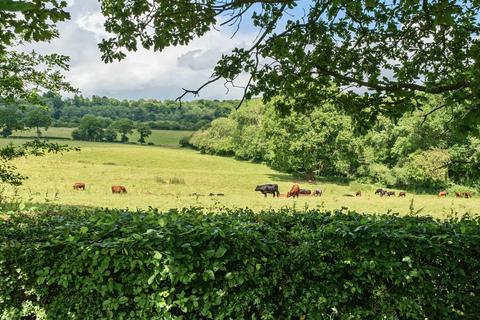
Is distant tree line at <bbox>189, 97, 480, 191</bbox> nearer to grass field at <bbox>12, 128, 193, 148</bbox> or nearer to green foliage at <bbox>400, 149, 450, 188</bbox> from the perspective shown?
green foliage at <bbox>400, 149, 450, 188</bbox>

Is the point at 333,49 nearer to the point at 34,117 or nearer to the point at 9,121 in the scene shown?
the point at 9,121

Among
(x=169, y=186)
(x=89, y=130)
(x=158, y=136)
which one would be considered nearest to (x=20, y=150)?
(x=169, y=186)

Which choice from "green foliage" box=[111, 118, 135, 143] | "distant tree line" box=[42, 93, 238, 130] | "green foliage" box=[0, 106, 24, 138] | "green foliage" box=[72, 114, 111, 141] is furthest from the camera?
"distant tree line" box=[42, 93, 238, 130]

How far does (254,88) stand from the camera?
899 centimetres

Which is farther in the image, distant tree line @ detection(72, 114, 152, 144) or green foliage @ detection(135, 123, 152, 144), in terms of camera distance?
green foliage @ detection(135, 123, 152, 144)

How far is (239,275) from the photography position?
561 centimetres

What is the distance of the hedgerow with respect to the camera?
219 inches

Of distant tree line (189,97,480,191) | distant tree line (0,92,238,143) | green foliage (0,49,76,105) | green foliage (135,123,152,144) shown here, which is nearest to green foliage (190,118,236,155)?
distant tree line (0,92,238,143)

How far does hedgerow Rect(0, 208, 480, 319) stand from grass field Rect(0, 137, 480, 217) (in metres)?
16.4

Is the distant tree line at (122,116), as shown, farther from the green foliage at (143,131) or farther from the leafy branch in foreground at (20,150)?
the leafy branch in foreground at (20,150)

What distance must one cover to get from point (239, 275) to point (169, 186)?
42.6 m

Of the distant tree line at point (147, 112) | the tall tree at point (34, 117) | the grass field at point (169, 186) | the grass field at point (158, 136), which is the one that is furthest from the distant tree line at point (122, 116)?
the tall tree at point (34, 117)

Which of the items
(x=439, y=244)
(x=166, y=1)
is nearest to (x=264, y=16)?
(x=166, y=1)

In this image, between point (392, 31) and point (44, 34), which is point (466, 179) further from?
point (44, 34)
